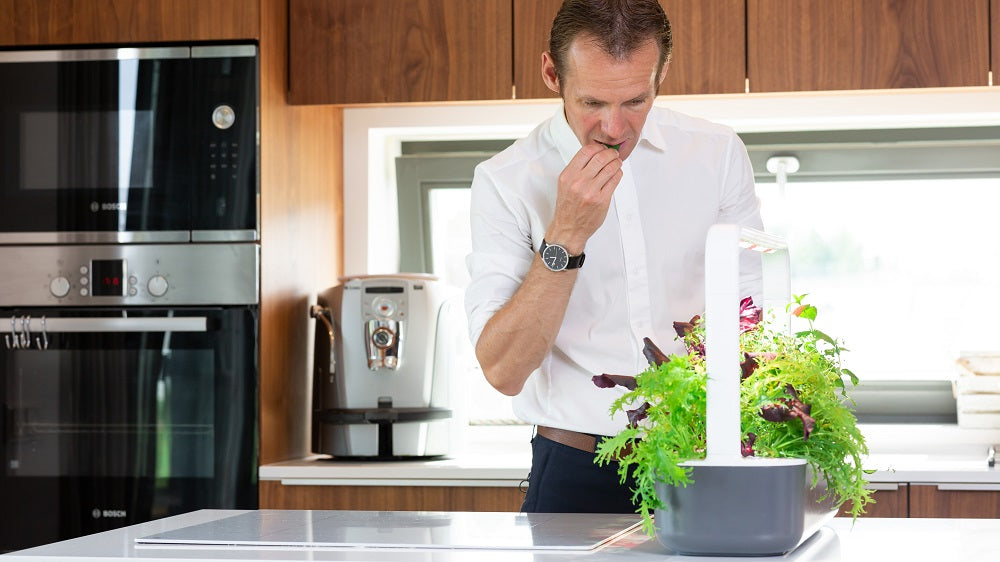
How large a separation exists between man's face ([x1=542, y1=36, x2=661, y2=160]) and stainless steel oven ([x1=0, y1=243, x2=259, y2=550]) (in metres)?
1.24

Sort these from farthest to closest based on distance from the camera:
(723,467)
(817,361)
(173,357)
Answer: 1. (173,357)
2. (817,361)
3. (723,467)

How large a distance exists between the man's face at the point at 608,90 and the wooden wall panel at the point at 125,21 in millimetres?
1289

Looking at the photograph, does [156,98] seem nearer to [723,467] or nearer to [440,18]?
[440,18]

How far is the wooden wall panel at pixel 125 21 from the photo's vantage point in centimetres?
272

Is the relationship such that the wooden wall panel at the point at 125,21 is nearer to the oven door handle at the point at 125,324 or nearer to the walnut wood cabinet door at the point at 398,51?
the walnut wood cabinet door at the point at 398,51

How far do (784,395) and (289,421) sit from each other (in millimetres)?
1904

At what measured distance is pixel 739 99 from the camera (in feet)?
9.93

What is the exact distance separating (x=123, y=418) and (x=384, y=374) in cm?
61

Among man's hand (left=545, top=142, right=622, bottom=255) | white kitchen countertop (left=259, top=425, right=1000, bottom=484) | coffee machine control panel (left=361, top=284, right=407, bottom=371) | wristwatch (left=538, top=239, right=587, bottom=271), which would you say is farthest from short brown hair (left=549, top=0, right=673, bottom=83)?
coffee machine control panel (left=361, top=284, right=407, bottom=371)

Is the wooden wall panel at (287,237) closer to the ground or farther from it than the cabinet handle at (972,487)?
farther from it

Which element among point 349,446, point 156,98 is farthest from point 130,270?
point 349,446

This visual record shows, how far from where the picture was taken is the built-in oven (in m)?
2.72

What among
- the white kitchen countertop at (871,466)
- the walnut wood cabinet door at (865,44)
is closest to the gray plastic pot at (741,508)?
the white kitchen countertop at (871,466)

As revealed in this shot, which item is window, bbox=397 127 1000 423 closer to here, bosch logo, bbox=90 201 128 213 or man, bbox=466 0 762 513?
man, bbox=466 0 762 513
